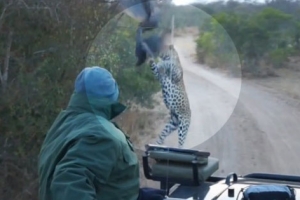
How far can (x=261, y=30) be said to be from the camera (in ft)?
26.2

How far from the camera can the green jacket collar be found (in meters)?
3.87

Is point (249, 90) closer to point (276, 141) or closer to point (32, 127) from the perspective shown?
point (276, 141)

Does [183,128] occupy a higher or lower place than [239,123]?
higher

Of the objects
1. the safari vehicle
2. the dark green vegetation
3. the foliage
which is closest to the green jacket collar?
the safari vehicle

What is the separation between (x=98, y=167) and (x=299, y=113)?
4.41m

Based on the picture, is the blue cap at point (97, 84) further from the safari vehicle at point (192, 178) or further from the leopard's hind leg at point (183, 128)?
the leopard's hind leg at point (183, 128)

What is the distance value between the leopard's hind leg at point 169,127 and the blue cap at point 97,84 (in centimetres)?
314

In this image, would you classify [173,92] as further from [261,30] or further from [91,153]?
[91,153]

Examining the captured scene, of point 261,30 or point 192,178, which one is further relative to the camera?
point 261,30

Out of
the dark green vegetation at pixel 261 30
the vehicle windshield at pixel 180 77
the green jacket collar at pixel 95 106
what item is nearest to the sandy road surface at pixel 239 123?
the vehicle windshield at pixel 180 77

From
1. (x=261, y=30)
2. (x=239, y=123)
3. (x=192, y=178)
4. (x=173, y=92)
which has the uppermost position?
(x=261, y=30)

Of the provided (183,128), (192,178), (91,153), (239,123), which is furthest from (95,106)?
(239,123)

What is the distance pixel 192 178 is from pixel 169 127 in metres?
2.78

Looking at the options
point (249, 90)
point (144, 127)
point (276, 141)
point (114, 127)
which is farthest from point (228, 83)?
point (114, 127)
